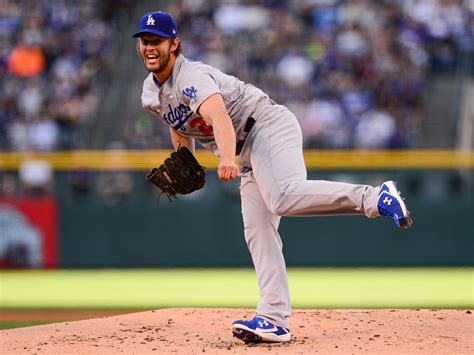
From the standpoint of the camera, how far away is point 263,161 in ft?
16.4

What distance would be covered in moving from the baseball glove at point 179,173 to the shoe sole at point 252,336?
0.79 metres

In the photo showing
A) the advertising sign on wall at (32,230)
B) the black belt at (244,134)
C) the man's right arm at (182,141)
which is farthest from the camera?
the advertising sign on wall at (32,230)

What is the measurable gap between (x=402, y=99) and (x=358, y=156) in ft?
3.95

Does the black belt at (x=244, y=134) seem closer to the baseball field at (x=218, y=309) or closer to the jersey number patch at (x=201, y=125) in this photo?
the jersey number patch at (x=201, y=125)

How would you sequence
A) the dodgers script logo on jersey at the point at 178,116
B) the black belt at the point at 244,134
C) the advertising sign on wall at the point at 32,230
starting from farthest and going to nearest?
the advertising sign on wall at the point at 32,230 < the black belt at the point at 244,134 < the dodgers script logo on jersey at the point at 178,116

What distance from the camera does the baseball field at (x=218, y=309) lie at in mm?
5020

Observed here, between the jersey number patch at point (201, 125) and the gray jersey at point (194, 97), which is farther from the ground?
the gray jersey at point (194, 97)

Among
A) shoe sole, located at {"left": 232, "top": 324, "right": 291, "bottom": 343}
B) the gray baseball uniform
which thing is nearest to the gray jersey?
the gray baseball uniform

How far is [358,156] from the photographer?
11258 mm

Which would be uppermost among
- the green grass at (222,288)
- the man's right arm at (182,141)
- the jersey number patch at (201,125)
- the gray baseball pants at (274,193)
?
the jersey number patch at (201,125)

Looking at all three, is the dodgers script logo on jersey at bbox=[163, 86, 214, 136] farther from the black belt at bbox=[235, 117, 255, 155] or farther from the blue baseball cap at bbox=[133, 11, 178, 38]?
the blue baseball cap at bbox=[133, 11, 178, 38]

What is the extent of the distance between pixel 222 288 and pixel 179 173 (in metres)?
4.68

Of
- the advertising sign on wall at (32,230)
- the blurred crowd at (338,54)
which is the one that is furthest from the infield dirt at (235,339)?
the advertising sign on wall at (32,230)

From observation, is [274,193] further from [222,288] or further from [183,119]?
[222,288]
